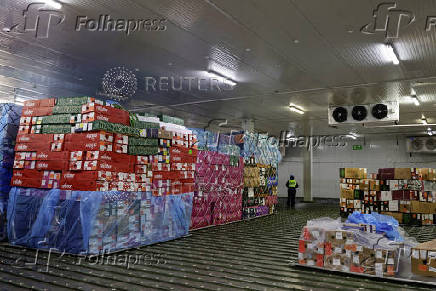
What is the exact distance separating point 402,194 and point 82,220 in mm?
10899

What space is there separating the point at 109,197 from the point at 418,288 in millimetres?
5238

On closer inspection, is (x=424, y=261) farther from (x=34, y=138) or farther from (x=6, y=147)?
(x=6, y=147)

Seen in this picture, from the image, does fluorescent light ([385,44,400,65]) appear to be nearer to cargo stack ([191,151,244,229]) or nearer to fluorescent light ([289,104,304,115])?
cargo stack ([191,151,244,229])

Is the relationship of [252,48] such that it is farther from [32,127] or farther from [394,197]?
[394,197]

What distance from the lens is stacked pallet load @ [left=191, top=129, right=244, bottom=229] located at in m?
9.58

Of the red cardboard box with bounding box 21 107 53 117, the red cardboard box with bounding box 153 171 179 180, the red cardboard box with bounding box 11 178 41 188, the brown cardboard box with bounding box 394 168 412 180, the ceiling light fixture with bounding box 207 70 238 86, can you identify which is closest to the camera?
the red cardboard box with bounding box 11 178 41 188

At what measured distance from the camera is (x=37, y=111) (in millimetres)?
7012

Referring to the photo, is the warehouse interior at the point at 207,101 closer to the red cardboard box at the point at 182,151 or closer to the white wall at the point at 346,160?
the red cardboard box at the point at 182,151

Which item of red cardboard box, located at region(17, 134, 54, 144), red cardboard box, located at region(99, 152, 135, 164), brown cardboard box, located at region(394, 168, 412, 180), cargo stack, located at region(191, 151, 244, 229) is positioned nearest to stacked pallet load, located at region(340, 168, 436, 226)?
brown cardboard box, located at region(394, 168, 412, 180)

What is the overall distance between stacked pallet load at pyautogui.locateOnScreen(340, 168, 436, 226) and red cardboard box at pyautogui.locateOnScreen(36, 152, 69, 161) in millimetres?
10997

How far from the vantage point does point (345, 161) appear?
78.9ft

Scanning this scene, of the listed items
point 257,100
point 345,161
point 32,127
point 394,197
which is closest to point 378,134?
point 345,161

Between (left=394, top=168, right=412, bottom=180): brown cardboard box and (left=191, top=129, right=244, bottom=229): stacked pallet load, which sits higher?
(left=394, top=168, right=412, bottom=180): brown cardboard box

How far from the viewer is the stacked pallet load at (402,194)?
11.7 metres
